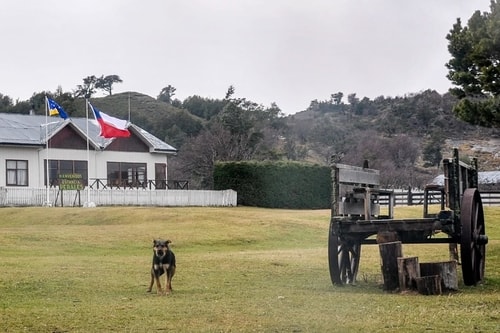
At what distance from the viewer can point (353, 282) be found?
15.3 metres

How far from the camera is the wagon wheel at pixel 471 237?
13273mm

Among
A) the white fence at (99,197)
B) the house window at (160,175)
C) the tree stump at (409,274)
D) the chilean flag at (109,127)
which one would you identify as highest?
the chilean flag at (109,127)

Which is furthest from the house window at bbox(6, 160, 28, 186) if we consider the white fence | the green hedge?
the green hedge

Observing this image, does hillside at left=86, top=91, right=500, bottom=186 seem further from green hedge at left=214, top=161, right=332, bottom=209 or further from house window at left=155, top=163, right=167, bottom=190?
green hedge at left=214, top=161, right=332, bottom=209

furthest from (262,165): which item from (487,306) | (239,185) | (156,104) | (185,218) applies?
(156,104)

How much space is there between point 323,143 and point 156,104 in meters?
52.0

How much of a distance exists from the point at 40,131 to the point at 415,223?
146 ft

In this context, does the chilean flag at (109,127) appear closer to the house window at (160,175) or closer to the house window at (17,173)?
the house window at (17,173)

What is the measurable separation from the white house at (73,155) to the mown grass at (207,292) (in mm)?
21660

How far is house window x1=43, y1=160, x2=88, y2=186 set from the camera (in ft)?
178

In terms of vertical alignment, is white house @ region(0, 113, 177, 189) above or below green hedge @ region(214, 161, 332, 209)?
above

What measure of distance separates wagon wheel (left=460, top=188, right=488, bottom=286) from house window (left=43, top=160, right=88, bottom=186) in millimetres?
42320

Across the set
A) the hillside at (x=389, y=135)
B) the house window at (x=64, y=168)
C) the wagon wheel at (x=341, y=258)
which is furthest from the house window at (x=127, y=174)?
the wagon wheel at (x=341, y=258)

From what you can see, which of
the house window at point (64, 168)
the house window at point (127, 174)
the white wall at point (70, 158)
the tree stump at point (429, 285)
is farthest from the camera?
the house window at point (127, 174)
